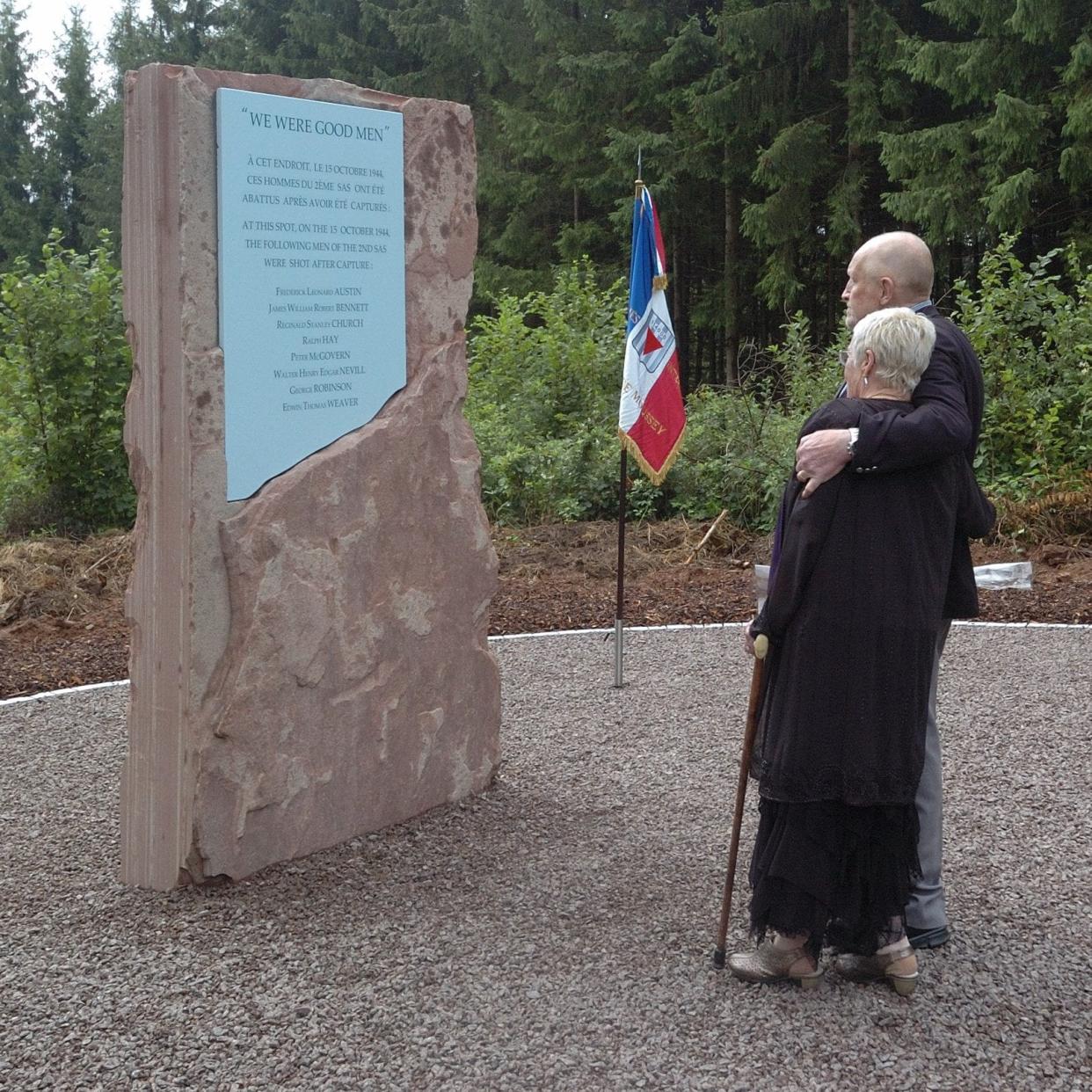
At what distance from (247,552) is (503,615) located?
4236 mm

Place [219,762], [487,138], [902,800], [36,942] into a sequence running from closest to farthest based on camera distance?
[902,800] → [36,942] → [219,762] → [487,138]

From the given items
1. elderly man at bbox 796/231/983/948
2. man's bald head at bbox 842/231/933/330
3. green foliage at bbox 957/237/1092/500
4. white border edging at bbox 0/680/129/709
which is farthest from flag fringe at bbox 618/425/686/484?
green foliage at bbox 957/237/1092/500

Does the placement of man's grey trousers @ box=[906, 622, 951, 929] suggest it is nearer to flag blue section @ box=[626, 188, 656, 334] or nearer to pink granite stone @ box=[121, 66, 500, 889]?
pink granite stone @ box=[121, 66, 500, 889]

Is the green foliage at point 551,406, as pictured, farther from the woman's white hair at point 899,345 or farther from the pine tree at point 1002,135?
the woman's white hair at point 899,345

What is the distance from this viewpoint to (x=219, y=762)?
3.81 m

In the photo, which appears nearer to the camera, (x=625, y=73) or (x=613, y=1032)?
(x=613, y=1032)

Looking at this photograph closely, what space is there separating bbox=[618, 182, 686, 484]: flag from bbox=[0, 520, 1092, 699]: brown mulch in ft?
5.46

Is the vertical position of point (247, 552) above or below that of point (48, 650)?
above

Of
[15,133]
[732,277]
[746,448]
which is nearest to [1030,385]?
[746,448]

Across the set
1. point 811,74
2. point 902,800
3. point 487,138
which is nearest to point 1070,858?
point 902,800

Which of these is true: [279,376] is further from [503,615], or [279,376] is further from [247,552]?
[503,615]

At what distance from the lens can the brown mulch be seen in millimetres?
7238

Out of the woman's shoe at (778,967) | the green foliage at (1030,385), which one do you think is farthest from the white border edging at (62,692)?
the green foliage at (1030,385)

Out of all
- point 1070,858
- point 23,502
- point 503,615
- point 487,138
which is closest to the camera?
point 1070,858
